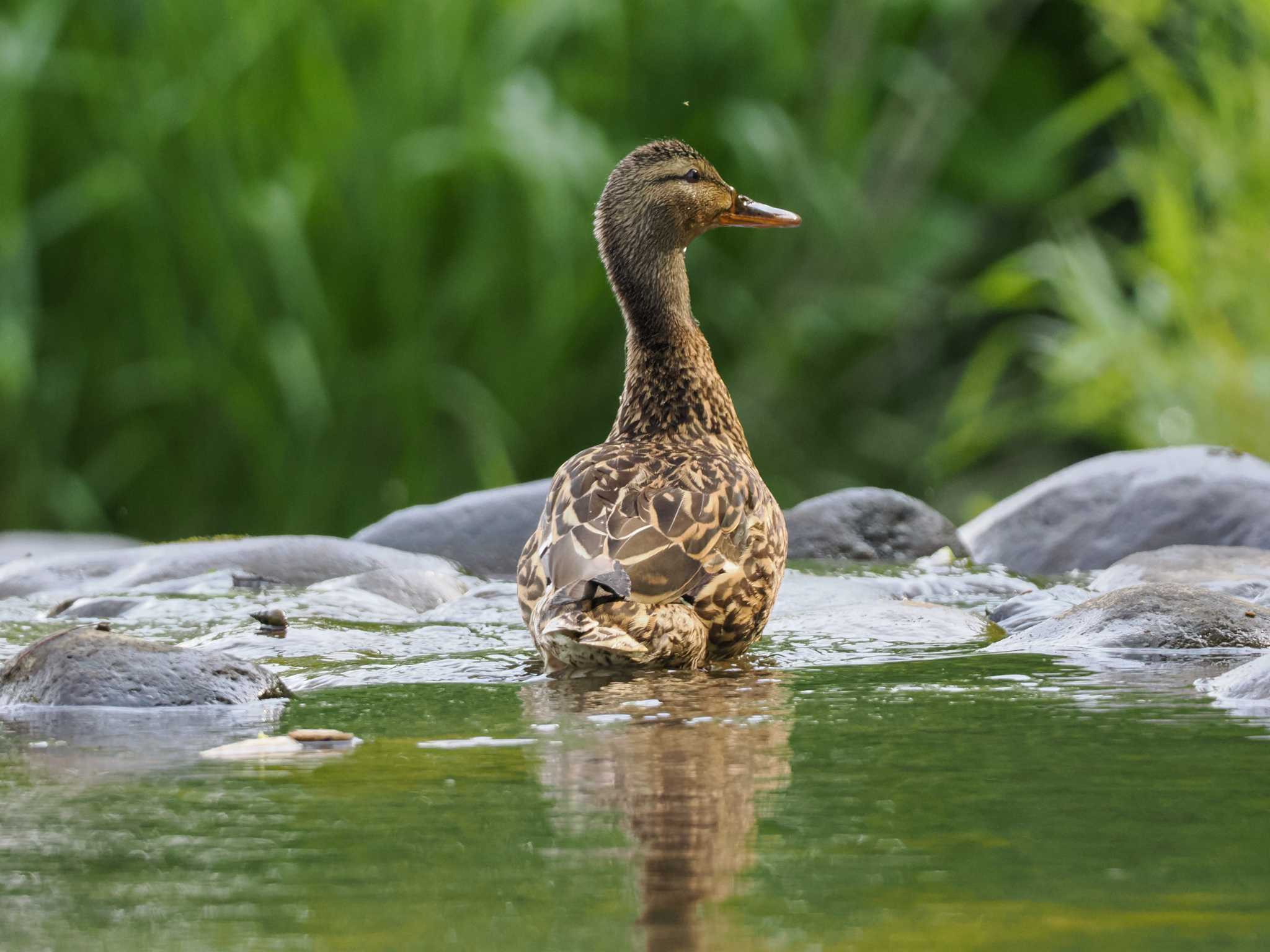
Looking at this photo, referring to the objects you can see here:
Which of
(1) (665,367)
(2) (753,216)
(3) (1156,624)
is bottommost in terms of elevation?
(3) (1156,624)

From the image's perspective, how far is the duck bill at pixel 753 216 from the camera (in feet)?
16.0

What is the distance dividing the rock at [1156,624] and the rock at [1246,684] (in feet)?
1.70

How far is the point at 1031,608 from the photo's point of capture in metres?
4.37

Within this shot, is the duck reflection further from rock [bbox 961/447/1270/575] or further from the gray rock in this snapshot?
the gray rock

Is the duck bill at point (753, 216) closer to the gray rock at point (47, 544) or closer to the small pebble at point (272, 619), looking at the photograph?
the small pebble at point (272, 619)

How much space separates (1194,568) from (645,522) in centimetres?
200

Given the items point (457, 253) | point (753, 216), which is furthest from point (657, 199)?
point (457, 253)

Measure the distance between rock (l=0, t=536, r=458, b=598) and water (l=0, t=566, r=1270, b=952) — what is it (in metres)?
1.88

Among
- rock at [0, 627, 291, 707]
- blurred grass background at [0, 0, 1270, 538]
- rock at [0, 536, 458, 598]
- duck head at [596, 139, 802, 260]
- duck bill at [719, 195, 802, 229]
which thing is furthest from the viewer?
blurred grass background at [0, 0, 1270, 538]

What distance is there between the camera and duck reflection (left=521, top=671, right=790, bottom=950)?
1.95 metres

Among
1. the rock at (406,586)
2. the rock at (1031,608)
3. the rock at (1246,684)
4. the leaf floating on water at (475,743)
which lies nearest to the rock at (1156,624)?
the rock at (1031,608)

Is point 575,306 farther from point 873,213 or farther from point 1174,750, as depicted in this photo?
point 1174,750

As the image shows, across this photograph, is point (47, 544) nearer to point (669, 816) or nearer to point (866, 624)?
point (866, 624)

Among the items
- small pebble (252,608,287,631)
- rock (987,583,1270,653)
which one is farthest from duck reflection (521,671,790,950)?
small pebble (252,608,287,631)
